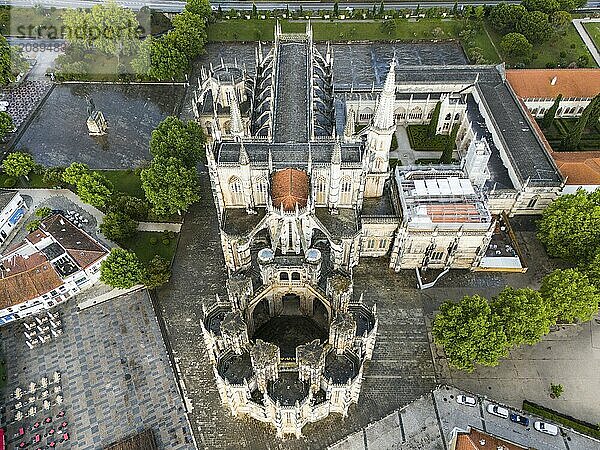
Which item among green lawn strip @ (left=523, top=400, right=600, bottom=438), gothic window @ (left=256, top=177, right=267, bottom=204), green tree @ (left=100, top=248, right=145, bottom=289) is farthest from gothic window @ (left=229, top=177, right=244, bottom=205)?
green lawn strip @ (left=523, top=400, right=600, bottom=438)

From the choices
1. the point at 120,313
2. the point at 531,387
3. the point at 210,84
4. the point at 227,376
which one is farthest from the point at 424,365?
the point at 210,84

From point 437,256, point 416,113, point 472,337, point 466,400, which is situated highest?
point 416,113

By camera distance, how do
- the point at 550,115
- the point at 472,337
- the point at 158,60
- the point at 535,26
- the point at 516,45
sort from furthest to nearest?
the point at 535,26
the point at 516,45
the point at 158,60
the point at 550,115
the point at 472,337

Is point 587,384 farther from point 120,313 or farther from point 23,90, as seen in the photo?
point 23,90

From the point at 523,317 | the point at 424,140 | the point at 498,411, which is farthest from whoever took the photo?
the point at 424,140

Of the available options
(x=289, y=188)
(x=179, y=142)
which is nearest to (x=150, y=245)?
(x=179, y=142)

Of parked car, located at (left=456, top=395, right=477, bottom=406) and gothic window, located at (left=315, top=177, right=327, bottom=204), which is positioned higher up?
gothic window, located at (left=315, top=177, right=327, bottom=204)

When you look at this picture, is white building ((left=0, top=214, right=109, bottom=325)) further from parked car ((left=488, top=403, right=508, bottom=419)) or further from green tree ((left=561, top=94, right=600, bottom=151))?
green tree ((left=561, top=94, right=600, bottom=151))

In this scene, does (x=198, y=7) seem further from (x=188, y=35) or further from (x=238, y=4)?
(x=238, y=4)
